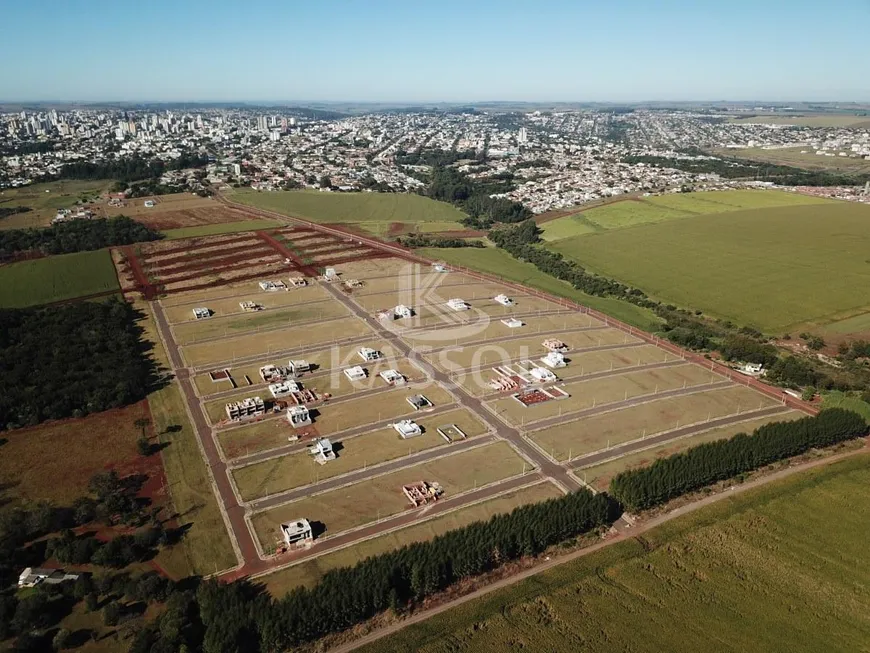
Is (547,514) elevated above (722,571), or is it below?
above

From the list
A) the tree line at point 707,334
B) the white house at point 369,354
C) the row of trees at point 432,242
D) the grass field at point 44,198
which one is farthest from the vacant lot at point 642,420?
the grass field at point 44,198

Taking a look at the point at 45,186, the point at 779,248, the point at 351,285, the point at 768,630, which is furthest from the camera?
the point at 45,186

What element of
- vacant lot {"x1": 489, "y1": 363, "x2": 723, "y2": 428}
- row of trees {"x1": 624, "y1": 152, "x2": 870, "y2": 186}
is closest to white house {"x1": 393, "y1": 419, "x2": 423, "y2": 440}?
vacant lot {"x1": 489, "y1": 363, "x2": 723, "y2": 428}

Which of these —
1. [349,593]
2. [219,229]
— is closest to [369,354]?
[349,593]

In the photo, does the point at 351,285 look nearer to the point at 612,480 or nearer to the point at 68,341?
the point at 68,341

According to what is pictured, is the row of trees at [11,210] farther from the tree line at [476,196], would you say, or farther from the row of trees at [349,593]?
the row of trees at [349,593]

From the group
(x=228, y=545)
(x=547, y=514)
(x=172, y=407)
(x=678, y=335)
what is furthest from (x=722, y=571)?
(x=172, y=407)

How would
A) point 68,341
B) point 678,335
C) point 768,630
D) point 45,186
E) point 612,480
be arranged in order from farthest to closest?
point 45,186
point 678,335
point 68,341
point 612,480
point 768,630
